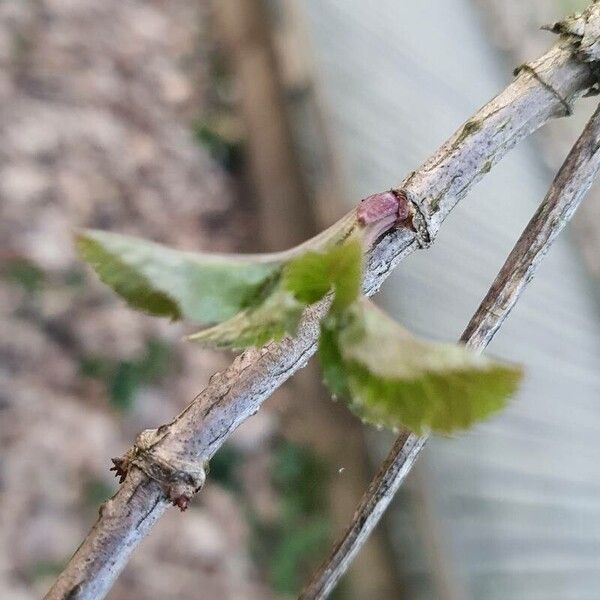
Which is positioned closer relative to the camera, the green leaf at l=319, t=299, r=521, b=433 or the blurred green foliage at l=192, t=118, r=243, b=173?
the green leaf at l=319, t=299, r=521, b=433

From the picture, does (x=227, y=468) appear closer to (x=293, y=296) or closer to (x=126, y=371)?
(x=126, y=371)

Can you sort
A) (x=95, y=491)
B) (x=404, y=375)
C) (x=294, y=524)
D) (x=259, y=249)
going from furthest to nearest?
(x=259, y=249) < (x=294, y=524) < (x=95, y=491) < (x=404, y=375)

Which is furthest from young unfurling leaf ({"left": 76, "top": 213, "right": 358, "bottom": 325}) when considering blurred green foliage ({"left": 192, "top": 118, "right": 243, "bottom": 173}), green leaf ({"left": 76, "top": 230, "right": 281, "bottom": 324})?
blurred green foliage ({"left": 192, "top": 118, "right": 243, "bottom": 173})

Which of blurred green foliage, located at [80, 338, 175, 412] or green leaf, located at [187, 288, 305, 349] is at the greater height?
green leaf, located at [187, 288, 305, 349]

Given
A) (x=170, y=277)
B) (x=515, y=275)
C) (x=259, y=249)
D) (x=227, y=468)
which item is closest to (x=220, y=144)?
(x=259, y=249)

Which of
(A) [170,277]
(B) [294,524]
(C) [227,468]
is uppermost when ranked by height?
(A) [170,277]

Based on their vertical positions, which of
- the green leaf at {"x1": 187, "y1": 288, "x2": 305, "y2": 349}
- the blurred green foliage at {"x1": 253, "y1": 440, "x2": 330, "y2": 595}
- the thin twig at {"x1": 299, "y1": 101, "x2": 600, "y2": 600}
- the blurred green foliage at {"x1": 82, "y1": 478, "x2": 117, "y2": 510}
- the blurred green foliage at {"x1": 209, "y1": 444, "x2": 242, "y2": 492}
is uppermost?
the green leaf at {"x1": 187, "y1": 288, "x2": 305, "y2": 349}

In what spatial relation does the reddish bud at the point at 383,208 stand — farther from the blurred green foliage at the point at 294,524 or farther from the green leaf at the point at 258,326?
the blurred green foliage at the point at 294,524

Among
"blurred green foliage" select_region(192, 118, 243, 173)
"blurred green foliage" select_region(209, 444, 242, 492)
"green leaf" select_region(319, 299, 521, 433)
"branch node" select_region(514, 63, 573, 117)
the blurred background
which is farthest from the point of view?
"blurred green foliage" select_region(192, 118, 243, 173)

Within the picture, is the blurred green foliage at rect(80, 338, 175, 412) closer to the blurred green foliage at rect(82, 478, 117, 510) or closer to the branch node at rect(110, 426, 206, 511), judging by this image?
the blurred green foliage at rect(82, 478, 117, 510)
